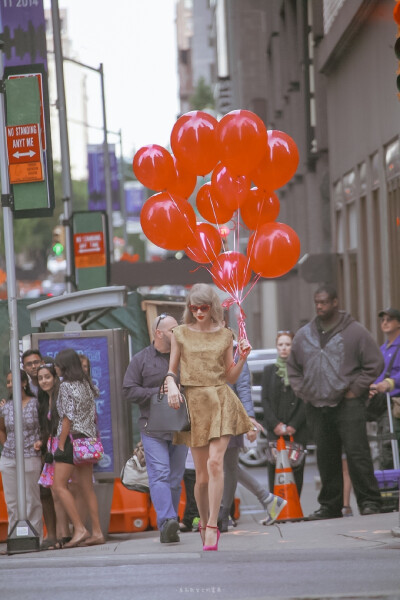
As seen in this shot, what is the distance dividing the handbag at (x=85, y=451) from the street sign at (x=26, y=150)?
226 centimetres

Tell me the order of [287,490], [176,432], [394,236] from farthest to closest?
[394,236] < [287,490] < [176,432]

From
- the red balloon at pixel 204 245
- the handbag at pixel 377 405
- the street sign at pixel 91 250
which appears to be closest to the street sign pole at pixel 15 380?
the red balloon at pixel 204 245

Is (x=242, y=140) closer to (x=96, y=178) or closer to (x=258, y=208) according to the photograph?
(x=258, y=208)

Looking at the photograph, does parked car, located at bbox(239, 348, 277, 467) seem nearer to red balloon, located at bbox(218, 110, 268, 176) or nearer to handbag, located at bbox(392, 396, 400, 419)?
handbag, located at bbox(392, 396, 400, 419)

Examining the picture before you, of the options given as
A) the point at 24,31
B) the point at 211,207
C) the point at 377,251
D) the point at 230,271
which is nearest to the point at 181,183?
the point at 211,207

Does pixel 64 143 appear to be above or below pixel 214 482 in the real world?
above

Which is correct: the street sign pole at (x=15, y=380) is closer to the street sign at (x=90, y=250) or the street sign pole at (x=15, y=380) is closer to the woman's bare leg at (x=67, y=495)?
the woman's bare leg at (x=67, y=495)

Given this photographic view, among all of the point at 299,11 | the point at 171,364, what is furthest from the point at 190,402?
the point at 299,11

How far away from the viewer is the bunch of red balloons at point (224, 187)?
39.0ft

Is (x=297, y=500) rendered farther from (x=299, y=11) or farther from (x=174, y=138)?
(x=299, y=11)

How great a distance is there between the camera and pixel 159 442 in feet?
37.1

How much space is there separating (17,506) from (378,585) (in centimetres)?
484

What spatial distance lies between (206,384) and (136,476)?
250cm

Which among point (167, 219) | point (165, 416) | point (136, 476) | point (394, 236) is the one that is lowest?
point (136, 476)
